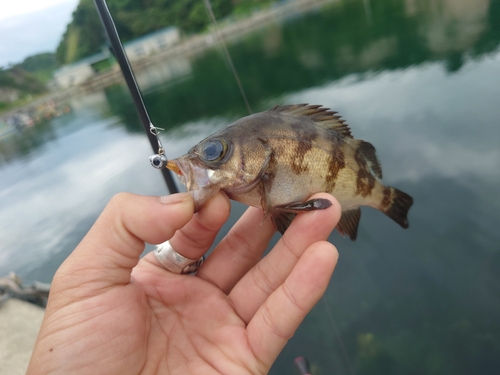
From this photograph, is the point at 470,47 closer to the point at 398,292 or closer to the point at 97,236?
the point at 398,292

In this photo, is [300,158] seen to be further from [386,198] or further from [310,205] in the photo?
[386,198]

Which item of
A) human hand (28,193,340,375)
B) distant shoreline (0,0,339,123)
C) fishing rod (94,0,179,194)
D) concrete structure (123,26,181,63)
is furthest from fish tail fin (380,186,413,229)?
concrete structure (123,26,181,63)

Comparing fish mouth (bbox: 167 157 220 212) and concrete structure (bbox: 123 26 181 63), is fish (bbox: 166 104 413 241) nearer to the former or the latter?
fish mouth (bbox: 167 157 220 212)

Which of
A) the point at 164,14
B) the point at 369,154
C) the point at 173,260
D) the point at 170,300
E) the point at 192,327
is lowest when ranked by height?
the point at 192,327

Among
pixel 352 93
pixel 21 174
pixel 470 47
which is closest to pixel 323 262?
pixel 352 93

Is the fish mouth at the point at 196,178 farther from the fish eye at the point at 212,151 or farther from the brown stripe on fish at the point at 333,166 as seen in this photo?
the brown stripe on fish at the point at 333,166

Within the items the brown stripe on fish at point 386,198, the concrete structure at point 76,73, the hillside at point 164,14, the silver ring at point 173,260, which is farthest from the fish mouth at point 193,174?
the hillside at point 164,14

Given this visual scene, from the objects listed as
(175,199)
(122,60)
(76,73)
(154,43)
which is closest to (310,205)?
(175,199)
